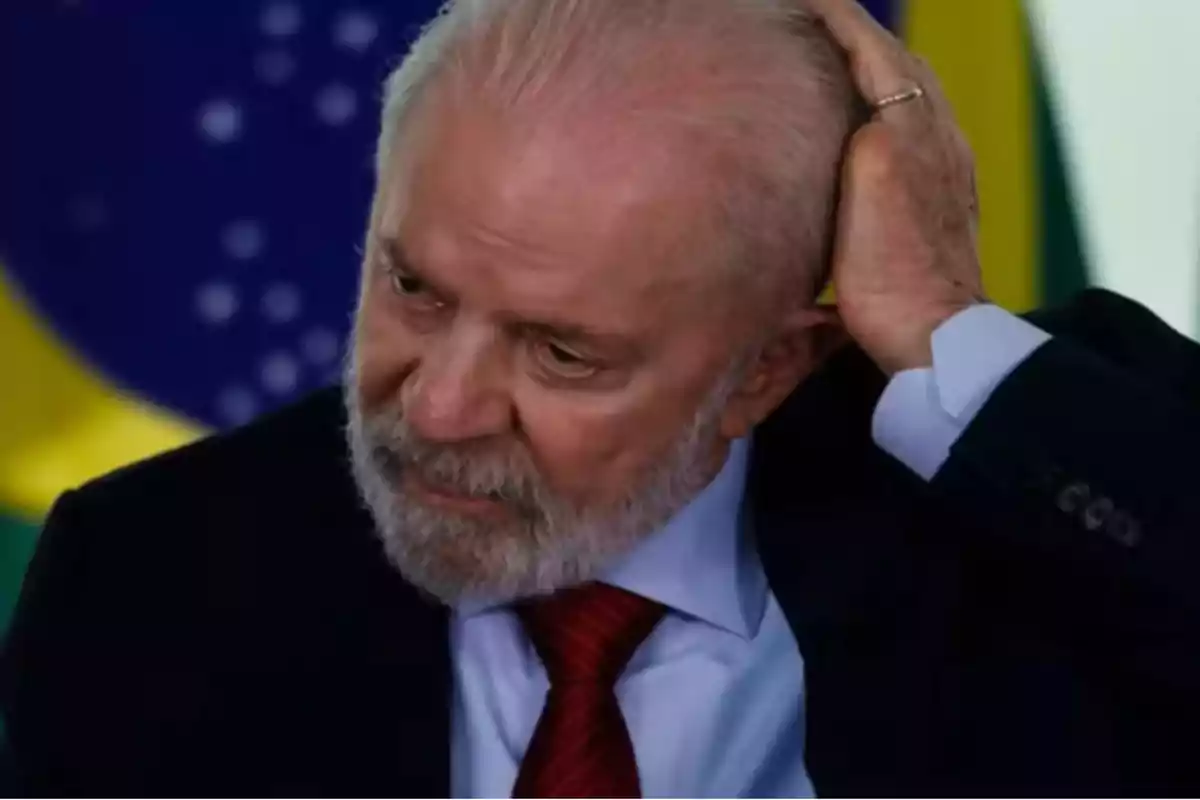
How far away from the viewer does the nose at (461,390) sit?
Result: 879mm

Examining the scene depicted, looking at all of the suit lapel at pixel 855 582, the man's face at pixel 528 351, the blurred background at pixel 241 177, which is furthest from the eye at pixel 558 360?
the blurred background at pixel 241 177

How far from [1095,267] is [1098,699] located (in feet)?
2.81

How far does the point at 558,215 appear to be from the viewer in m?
0.87

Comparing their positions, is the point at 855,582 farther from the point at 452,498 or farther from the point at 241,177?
the point at 241,177

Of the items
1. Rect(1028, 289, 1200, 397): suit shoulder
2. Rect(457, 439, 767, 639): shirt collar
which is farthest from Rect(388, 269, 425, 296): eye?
Rect(1028, 289, 1200, 397): suit shoulder

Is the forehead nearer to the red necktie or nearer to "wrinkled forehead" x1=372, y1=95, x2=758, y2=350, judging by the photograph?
"wrinkled forehead" x1=372, y1=95, x2=758, y2=350

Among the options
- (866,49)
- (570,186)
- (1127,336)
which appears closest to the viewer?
(570,186)

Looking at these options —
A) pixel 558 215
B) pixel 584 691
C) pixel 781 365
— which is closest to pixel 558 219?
pixel 558 215

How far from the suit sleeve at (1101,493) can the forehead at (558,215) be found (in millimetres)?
259

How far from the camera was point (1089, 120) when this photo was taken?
65.7 inches

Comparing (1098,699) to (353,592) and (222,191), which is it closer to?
(353,592)

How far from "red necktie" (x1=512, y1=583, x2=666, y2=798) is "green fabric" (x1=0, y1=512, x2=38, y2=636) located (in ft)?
2.75

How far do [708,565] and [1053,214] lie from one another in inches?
34.4

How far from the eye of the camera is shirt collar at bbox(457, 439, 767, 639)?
3.36ft
